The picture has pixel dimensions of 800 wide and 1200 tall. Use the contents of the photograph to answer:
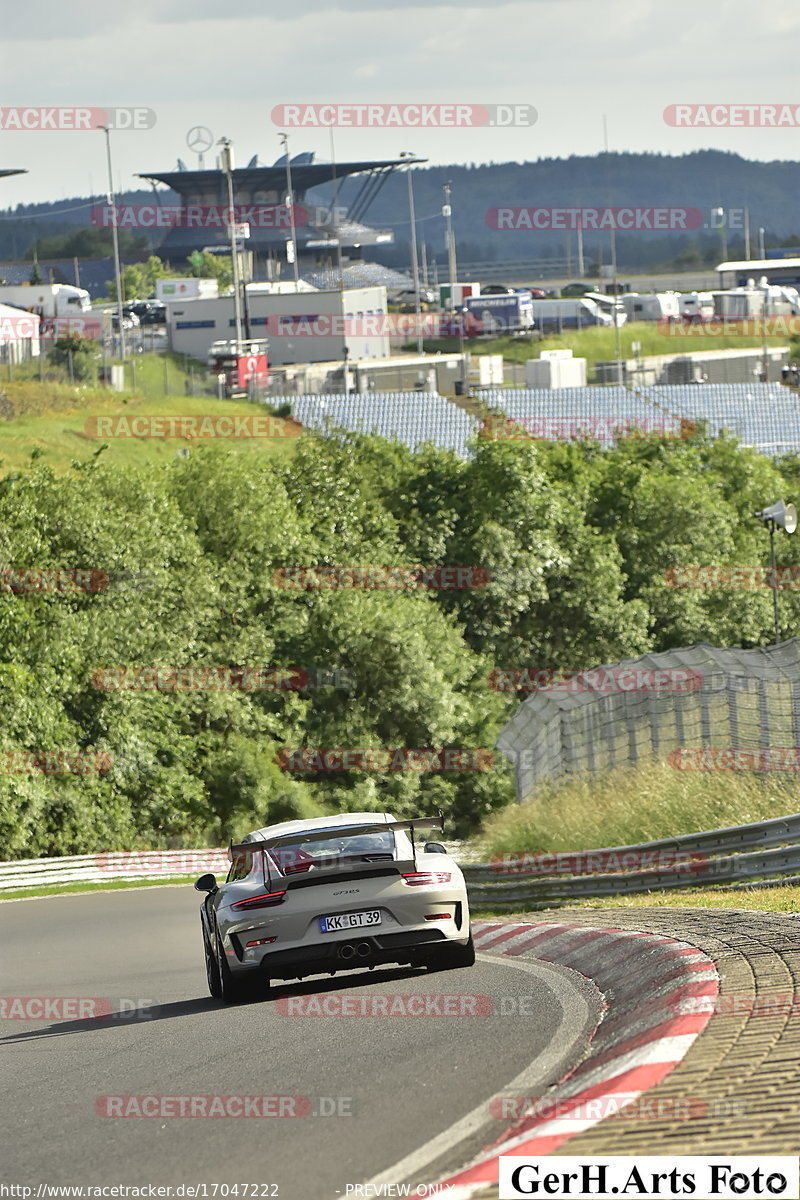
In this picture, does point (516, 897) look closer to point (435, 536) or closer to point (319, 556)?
point (319, 556)

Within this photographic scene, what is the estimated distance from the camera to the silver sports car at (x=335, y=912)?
32.0ft

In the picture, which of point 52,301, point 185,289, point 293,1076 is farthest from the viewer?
point 185,289

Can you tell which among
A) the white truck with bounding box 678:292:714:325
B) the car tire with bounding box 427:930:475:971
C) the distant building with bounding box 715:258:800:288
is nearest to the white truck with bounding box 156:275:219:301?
the white truck with bounding box 678:292:714:325

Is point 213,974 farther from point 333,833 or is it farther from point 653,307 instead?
point 653,307

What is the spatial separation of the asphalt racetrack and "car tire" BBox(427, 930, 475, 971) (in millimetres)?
94

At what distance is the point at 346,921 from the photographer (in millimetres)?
9758

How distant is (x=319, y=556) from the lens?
5025 cm

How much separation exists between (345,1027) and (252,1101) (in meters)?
1.93

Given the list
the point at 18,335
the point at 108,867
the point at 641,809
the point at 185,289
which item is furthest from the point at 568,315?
the point at 641,809

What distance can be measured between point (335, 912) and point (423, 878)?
24.5 inches

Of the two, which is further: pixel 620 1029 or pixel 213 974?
pixel 213 974

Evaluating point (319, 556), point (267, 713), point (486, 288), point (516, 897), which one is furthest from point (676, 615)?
point (486, 288)

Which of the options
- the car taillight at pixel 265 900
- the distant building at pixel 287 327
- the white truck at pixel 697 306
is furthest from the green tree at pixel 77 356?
the car taillight at pixel 265 900

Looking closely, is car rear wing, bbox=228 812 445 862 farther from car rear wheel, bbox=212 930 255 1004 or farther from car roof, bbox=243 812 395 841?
car rear wheel, bbox=212 930 255 1004
